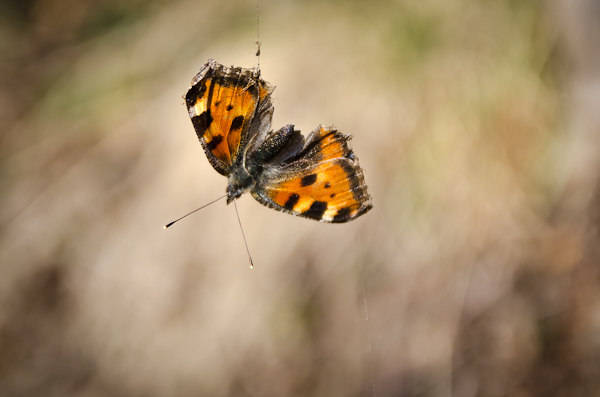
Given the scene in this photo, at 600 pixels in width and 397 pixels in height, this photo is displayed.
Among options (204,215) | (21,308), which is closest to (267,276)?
(204,215)

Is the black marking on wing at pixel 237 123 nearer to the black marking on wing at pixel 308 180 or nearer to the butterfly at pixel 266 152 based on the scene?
the butterfly at pixel 266 152

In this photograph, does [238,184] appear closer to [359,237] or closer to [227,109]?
[227,109]

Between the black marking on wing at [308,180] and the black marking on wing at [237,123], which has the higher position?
the black marking on wing at [237,123]

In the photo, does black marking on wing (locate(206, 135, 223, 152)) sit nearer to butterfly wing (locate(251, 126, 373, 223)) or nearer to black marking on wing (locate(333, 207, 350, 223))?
butterfly wing (locate(251, 126, 373, 223))

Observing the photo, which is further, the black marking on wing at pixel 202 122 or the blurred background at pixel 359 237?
the blurred background at pixel 359 237

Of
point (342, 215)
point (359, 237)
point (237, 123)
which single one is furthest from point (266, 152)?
point (359, 237)

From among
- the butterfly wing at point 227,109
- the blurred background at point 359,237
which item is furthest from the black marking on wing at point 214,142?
the blurred background at point 359,237
